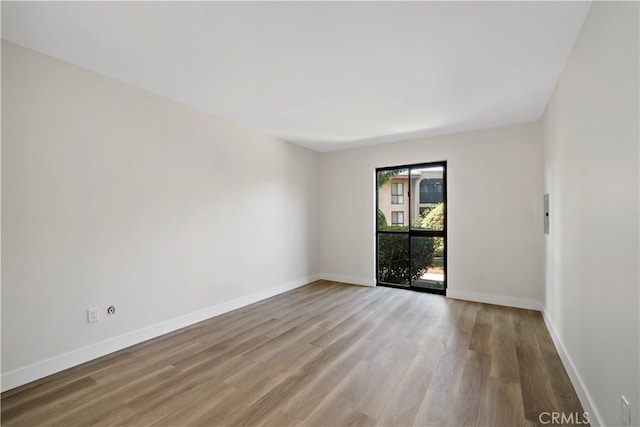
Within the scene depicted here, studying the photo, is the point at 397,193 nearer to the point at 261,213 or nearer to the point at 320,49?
the point at 261,213

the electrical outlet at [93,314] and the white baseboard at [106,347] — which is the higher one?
the electrical outlet at [93,314]

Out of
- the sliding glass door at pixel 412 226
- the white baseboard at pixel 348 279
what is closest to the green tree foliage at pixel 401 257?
the sliding glass door at pixel 412 226

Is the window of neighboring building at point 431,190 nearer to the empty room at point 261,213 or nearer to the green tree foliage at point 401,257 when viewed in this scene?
the empty room at point 261,213

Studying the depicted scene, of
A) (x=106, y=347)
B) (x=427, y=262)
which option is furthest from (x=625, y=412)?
(x=106, y=347)

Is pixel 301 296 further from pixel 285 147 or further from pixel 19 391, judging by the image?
pixel 19 391

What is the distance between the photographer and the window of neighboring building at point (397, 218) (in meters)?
5.04

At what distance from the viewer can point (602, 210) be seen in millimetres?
1581

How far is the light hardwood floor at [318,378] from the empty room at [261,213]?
0.8 inches

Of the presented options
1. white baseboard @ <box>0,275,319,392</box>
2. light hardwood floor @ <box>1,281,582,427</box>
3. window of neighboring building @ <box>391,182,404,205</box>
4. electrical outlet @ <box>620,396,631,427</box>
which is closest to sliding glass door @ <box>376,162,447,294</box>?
window of neighboring building @ <box>391,182,404,205</box>

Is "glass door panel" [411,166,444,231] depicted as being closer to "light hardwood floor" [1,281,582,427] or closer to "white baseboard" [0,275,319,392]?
"light hardwood floor" [1,281,582,427]

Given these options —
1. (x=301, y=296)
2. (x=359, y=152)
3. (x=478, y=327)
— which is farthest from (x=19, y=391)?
(x=359, y=152)

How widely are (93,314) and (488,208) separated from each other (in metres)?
4.86

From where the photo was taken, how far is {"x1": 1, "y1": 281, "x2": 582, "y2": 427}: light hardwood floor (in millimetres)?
1840

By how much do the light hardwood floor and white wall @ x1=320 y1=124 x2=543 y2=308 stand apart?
2.43ft
